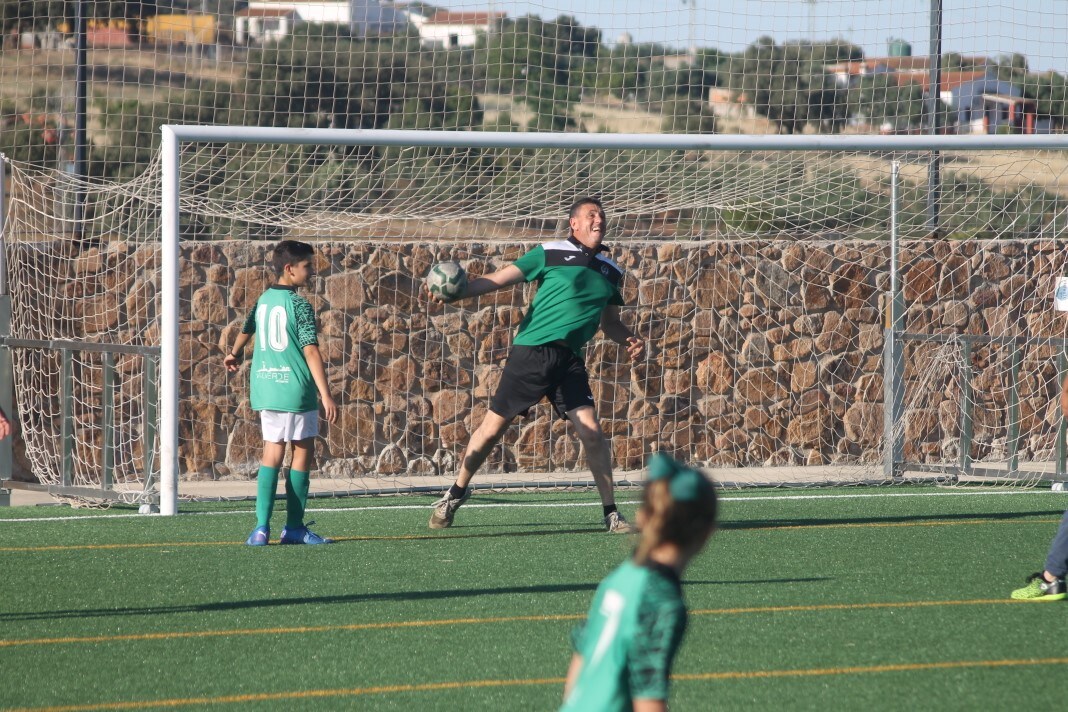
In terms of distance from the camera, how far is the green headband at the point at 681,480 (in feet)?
8.39

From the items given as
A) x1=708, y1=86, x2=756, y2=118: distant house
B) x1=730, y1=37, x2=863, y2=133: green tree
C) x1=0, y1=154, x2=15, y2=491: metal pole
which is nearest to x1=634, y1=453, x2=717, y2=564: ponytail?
x1=0, y1=154, x2=15, y2=491: metal pole

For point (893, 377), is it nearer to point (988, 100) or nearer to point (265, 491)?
point (988, 100)

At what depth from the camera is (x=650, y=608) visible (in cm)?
254

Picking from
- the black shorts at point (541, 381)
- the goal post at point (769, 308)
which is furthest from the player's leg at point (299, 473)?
the goal post at point (769, 308)

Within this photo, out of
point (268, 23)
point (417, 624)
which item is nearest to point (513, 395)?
point (417, 624)

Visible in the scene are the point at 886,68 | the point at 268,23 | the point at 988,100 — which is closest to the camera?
the point at 886,68

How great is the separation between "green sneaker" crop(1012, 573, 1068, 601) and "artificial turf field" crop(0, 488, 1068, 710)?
5.3 inches

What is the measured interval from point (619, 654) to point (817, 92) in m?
17.4

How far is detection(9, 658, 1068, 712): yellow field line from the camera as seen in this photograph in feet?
14.3

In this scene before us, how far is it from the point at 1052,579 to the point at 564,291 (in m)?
3.19

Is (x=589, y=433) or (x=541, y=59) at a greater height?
(x=541, y=59)

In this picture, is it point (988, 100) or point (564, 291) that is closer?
point (564, 291)

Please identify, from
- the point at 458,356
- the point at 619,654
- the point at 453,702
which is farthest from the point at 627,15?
the point at 619,654

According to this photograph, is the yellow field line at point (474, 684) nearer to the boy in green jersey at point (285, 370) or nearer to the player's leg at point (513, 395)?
the boy in green jersey at point (285, 370)
